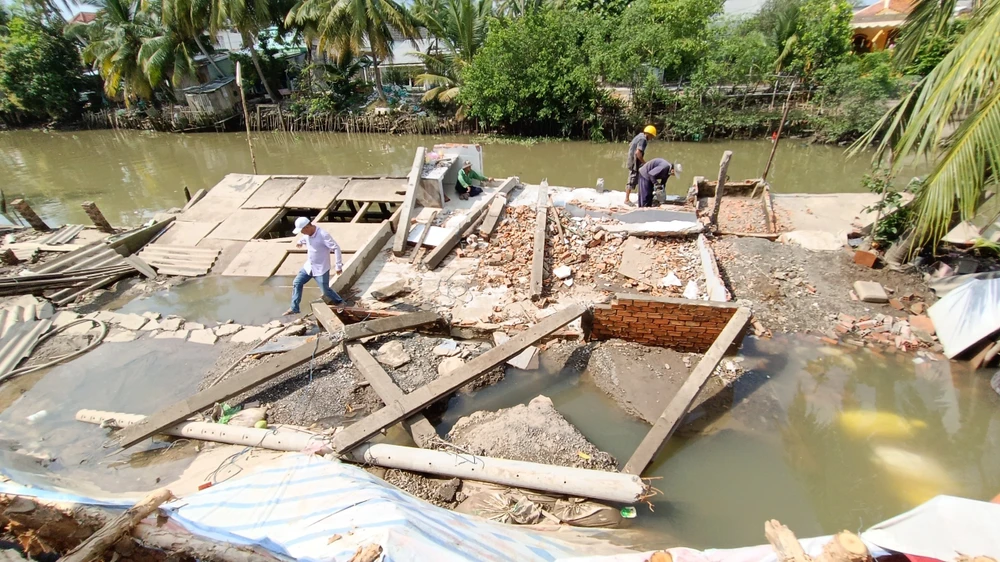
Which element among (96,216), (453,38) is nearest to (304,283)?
(96,216)

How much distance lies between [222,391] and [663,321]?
5072mm

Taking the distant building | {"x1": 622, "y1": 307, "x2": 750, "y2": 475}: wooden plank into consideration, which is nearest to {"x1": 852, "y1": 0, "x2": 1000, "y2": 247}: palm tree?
{"x1": 622, "y1": 307, "x2": 750, "y2": 475}: wooden plank

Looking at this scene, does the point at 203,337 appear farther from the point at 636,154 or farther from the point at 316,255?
the point at 636,154

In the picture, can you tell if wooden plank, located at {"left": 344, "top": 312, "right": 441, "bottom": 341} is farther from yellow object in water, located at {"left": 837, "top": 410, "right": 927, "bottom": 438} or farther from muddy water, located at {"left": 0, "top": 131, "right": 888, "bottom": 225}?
muddy water, located at {"left": 0, "top": 131, "right": 888, "bottom": 225}

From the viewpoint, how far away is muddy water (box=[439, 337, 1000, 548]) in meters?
3.98

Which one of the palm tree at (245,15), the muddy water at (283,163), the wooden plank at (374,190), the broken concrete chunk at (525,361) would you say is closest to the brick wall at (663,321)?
the broken concrete chunk at (525,361)

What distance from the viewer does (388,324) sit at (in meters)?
5.52

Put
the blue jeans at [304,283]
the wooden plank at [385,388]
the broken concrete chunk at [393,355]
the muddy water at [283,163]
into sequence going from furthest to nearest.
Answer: the muddy water at [283,163], the blue jeans at [304,283], the broken concrete chunk at [393,355], the wooden plank at [385,388]

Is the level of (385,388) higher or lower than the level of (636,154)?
lower

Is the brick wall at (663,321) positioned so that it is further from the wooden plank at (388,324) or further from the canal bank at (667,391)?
the wooden plank at (388,324)

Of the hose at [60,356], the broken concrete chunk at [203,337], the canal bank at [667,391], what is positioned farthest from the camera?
the broken concrete chunk at [203,337]

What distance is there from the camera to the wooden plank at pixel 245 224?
9.12 meters

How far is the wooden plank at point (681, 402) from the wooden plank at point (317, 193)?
8169 mm

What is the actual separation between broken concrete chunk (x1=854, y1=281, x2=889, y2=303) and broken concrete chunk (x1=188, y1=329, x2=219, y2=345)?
934 centimetres
